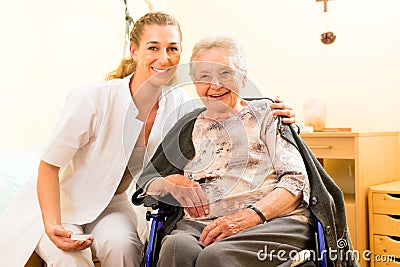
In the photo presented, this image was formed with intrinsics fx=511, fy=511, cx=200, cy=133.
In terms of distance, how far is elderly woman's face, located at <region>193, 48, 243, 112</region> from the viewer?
1.55 metres

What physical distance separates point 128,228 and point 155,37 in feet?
2.04

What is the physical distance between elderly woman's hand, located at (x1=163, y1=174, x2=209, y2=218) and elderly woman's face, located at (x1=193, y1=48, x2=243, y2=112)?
9.9 inches

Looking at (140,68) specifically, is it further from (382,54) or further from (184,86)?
(382,54)

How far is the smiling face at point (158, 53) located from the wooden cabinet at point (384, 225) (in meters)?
1.14

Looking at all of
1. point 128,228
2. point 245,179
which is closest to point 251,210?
point 245,179

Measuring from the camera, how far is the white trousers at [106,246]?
5.08ft

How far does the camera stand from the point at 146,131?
5.61ft

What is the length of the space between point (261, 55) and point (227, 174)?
154 cm

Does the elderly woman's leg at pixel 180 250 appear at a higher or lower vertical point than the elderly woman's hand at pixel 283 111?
lower

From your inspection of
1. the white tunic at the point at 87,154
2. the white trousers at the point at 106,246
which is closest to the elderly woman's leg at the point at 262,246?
Answer: the white trousers at the point at 106,246

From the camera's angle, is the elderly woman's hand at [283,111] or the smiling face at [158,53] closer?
the elderly woman's hand at [283,111]

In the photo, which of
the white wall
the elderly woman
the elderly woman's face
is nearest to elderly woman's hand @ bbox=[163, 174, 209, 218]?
the elderly woman

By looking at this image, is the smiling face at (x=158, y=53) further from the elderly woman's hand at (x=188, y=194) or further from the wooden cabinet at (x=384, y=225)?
the wooden cabinet at (x=384, y=225)

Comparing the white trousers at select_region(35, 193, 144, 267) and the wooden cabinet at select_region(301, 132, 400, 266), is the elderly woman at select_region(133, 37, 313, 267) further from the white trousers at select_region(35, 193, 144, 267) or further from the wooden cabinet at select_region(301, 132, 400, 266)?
the wooden cabinet at select_region(301, 132, 400, 266)
